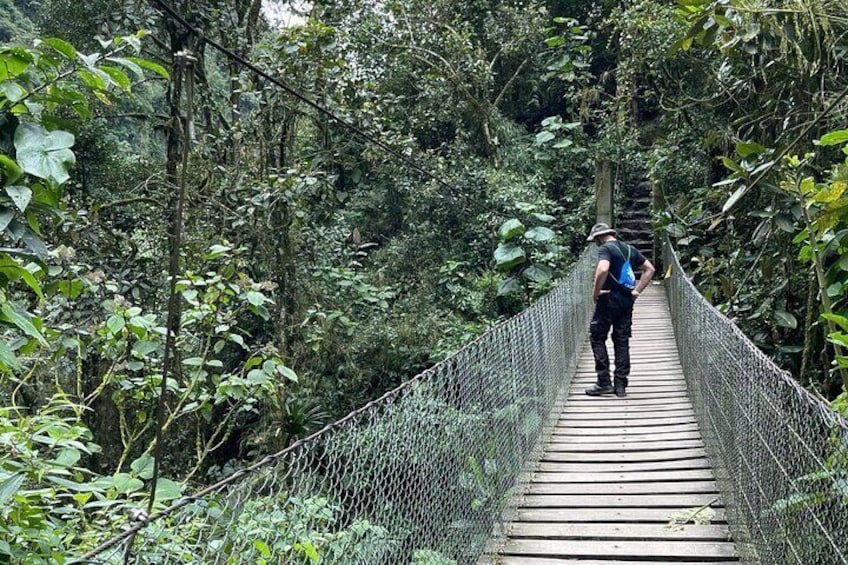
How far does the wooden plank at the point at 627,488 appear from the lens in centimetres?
260

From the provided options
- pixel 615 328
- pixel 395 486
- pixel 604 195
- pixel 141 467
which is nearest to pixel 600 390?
pixel 615 328

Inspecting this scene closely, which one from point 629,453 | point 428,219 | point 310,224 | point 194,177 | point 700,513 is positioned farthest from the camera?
point 428,219

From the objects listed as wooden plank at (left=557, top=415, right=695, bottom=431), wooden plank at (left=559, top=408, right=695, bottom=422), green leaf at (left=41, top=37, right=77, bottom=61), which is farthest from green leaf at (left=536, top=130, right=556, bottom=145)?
green leaf at (left=41, top=37, right=77, bottom=61)

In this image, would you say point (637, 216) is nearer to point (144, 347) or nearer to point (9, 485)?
point (144, 347)

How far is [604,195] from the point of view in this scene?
8.91m

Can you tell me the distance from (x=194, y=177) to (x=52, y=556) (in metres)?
3.84

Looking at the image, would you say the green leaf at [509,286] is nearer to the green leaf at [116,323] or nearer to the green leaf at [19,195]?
the green leaf at [116,323]

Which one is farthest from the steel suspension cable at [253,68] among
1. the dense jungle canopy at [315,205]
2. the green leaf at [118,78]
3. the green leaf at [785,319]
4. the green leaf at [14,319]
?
the green leaf at [785,319]

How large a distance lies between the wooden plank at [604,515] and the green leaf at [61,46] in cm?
212

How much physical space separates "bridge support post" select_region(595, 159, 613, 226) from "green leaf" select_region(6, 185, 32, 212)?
27.7 feet

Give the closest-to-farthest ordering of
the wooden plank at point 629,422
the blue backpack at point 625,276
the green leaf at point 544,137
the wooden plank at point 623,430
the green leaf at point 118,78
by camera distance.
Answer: the green leaf at point 118,78, the wooden plank at point 623,430, the wooden plank at point 629,422, the blue backpack at point 625,276, the green leaf at point 544,137

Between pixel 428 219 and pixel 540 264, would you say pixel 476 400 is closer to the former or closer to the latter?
pixel 540 264

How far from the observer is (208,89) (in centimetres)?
477

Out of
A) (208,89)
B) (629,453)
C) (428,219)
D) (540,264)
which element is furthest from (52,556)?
(428,219)
